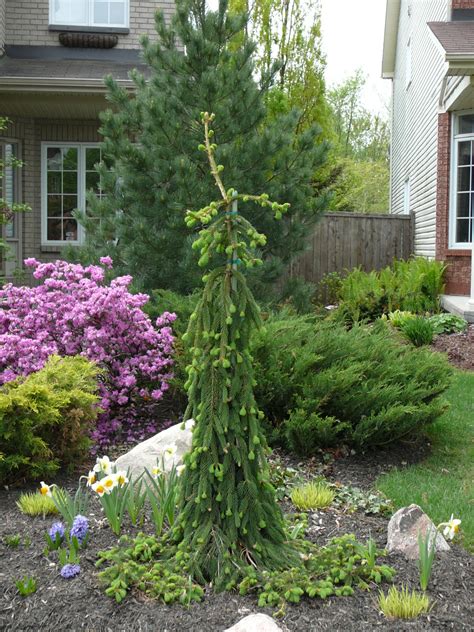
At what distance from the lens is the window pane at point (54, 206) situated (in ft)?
43.6

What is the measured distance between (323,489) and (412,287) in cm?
834

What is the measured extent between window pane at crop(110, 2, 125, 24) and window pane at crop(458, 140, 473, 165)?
20.3 ft

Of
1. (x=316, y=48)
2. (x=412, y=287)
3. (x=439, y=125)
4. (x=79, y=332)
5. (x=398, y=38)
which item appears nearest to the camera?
(x=79, y=332)

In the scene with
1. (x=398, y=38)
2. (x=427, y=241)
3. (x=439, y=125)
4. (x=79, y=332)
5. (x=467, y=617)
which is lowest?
(x=467, y=617)

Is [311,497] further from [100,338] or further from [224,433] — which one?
[100,338]

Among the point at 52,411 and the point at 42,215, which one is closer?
the point at 52,411

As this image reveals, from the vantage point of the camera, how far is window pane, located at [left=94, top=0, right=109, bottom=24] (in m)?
13.5

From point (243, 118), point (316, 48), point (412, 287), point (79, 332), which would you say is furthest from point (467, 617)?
point (316, 48)

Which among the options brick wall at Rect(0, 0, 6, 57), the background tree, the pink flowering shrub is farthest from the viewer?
the background tree

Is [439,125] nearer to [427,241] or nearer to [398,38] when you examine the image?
[427,241]

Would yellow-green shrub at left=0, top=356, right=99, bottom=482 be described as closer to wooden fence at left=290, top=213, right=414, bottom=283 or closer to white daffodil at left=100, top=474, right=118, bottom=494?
white daffodil at left=100, top=474, right=118, bottom=494

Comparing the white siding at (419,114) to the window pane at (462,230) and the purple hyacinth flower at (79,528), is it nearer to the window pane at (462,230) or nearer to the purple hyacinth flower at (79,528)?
the window pane at (462,230)

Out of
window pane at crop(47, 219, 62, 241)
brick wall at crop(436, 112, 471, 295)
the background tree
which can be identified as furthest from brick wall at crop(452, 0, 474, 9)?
the background tree

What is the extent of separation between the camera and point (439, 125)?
516 inches
